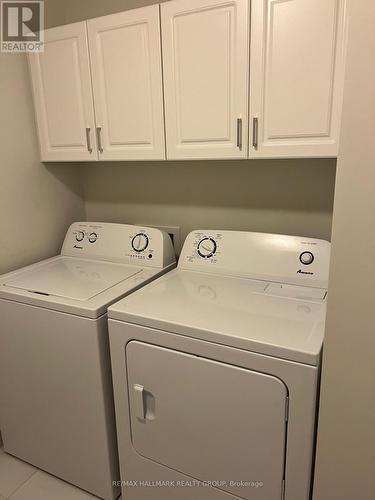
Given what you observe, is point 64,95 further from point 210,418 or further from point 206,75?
point 210,418

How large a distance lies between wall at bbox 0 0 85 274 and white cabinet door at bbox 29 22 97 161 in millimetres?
63

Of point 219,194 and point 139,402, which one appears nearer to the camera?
point 139,402

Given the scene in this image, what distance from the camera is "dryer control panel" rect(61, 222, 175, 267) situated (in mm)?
1795

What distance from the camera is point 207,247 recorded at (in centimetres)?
171

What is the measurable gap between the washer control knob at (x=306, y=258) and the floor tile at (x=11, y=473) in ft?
5.45

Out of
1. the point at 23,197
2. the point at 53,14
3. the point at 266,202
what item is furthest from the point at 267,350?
the point at 53,14

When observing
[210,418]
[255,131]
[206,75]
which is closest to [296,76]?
[255,131]

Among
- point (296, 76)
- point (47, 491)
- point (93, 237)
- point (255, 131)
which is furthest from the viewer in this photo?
point (93, 237)

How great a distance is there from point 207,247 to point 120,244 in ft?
1.60

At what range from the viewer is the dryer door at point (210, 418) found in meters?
1.12

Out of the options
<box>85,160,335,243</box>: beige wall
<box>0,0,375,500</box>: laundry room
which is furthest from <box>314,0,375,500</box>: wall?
<box>85,160,335,243</box>: beige wall

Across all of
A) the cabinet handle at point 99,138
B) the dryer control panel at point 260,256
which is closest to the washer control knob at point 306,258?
the dryer control panel at point 260,256

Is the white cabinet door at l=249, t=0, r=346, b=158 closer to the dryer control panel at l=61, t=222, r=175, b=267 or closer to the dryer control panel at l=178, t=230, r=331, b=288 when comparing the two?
the dryer control panel at l=178, t=230, r=331, b=288

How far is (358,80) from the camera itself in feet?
2.52
